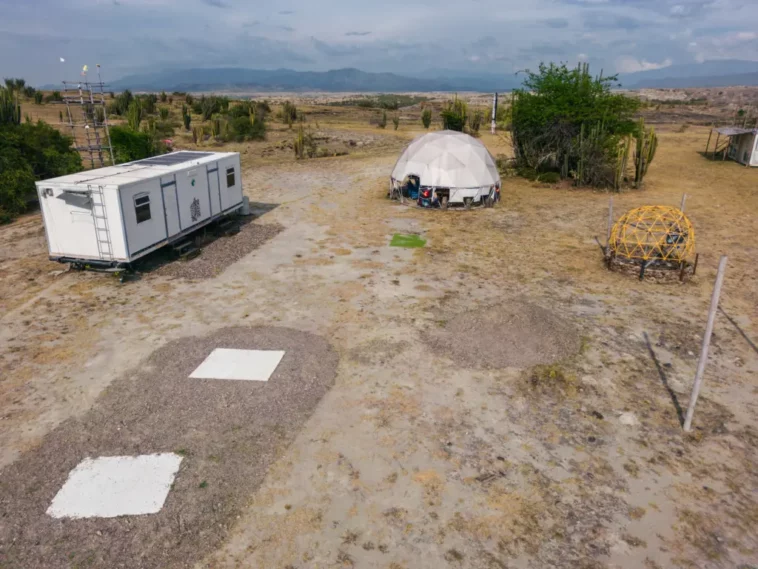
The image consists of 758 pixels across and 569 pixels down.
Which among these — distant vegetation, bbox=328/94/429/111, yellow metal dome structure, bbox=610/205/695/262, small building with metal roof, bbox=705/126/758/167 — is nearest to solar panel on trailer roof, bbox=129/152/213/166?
yellow metal dome structure, bbox=610/205/695/262

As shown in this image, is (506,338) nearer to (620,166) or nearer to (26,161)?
(620,166)

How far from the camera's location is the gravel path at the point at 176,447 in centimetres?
583

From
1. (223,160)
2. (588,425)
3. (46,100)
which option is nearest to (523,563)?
(588,425)

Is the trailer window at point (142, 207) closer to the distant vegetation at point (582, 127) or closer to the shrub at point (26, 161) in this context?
the shrub at point (26, 161)

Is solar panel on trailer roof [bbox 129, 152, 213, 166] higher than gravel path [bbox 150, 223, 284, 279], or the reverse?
solar panel on trailer roof [bbox 129, 152, 213, 166]

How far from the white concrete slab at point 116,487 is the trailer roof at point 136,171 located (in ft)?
24.6

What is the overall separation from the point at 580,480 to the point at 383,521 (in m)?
2.78

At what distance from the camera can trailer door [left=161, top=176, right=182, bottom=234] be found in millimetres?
13950

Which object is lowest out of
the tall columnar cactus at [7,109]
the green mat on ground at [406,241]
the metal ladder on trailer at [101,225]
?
the green mat on ground at [406,241]

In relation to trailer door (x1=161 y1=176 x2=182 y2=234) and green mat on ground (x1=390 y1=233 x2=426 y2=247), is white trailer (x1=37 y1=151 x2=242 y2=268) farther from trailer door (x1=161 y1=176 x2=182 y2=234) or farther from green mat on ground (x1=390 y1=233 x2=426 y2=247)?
green mat on ground (x1=390 y1=233 x2=426 y2=247)

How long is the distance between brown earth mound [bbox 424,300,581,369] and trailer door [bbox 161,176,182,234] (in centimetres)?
828

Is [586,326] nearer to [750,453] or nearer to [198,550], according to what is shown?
[750,453]

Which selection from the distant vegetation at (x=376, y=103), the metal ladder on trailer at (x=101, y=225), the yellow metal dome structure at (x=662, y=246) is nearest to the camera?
the metal ladder on trailer at (x=101, y=225)

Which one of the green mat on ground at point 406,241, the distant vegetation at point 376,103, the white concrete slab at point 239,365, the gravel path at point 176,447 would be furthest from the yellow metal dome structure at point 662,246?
the distant vegetation at point 376,103
